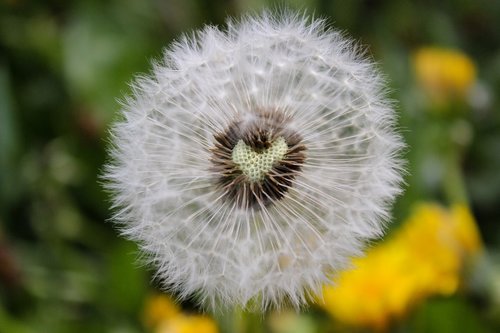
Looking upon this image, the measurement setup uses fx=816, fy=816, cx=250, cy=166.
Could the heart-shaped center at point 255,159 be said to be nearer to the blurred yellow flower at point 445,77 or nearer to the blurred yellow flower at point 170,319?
the blurred yellow flower at point 170,319

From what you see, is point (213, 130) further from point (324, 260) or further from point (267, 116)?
point (324, 260)

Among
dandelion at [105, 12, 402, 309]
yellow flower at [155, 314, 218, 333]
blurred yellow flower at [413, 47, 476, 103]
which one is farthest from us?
blurred yellow flower at [413, 47, 476, 103]

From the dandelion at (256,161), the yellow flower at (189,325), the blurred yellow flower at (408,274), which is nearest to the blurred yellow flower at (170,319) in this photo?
the yellow flower at (189,325)

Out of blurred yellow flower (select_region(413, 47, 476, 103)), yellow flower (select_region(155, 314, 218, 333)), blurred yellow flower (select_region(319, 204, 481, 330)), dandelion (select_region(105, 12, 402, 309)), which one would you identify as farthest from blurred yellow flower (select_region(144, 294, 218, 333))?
blurred yellow flower (select_region(413, 47, 476, 103))

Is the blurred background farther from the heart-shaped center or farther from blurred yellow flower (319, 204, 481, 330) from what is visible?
the heart-shaped center

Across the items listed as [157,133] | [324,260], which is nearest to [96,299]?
[157,133]

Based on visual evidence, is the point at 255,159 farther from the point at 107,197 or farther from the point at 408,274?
the point at 107,197

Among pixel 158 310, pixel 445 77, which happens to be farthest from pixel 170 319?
pixel 445 77
